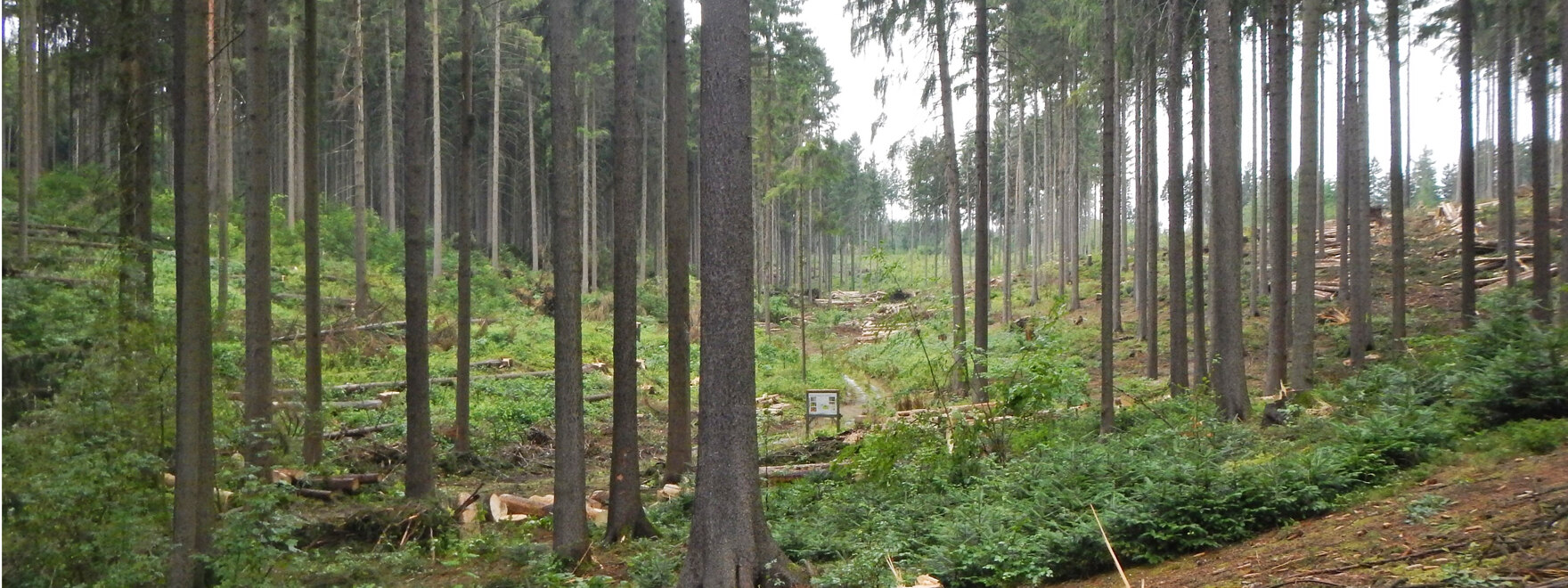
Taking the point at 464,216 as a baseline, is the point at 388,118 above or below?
above

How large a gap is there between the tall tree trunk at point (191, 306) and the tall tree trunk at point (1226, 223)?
12.2 m

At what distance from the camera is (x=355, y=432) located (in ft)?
58.2

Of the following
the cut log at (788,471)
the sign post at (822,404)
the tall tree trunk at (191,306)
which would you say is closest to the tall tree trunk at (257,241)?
the tall tree trunk at (191,306)

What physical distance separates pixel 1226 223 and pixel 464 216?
11.1 m

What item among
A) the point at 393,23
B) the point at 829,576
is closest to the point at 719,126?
the point at 829,576

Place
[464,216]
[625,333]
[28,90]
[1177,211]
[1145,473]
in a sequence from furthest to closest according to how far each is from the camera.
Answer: [28,90] → [1177,211] → [464,216] → [625,333] → [1145,473]

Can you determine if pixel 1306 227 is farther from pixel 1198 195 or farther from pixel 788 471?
pixel 788 471

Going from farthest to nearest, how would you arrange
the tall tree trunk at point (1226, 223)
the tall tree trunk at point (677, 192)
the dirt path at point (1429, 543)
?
the tall tree trunk at point (1226, 223)
the tall tree trunk at point (677, 192)
the dirt path at point (1429, 543)

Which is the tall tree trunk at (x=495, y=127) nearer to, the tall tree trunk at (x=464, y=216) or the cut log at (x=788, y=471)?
the tall tree trunk at (x=464, y=216)

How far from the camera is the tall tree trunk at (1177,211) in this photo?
53.5 feet

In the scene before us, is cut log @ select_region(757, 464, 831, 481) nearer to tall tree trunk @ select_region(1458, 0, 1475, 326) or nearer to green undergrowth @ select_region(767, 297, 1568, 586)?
green undergrowth @ select_region(767, 297, 1568, 586)

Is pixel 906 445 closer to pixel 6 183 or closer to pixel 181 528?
pixel 181 528

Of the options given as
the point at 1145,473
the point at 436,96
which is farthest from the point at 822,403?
the point at 436,96

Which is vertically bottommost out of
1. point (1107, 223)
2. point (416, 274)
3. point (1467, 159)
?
point (416, 274)
